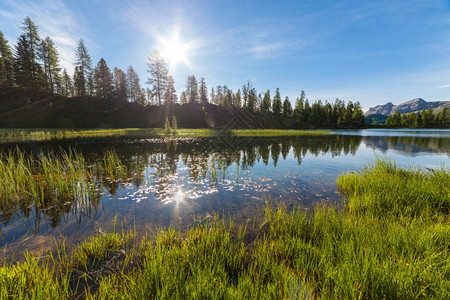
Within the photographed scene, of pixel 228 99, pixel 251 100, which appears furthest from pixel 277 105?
pixel 228 99

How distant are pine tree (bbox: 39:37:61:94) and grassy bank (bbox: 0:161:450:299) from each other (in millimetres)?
90472

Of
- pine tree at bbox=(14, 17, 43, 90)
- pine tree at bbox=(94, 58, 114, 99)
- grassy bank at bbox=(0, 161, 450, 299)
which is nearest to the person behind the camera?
grassy bank at bbox=(0, 161, 450, 299)

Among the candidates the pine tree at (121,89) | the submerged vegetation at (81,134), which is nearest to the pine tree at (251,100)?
the submerged vegetation at (81,134)

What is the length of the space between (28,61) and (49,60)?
6.82 m

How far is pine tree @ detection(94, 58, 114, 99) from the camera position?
73312 millimetres

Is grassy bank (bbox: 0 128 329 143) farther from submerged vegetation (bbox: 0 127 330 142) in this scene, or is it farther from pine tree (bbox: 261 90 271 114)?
pine tree (bbox: 261 90 271 114)

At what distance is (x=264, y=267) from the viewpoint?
3332mm

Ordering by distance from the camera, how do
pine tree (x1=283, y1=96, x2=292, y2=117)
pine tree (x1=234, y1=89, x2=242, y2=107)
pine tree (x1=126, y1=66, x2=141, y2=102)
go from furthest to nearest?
pine tree (x1=234, y1=89, x2=242, y2=107) < pine tree (x1=283, y1=96, x2=292, y2=117) < pine tree (x1=126, y1=66, x2=141, y2=102)

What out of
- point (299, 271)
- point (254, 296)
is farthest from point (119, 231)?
point (299, 271)

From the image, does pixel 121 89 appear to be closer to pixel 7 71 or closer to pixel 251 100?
pixel 7 71

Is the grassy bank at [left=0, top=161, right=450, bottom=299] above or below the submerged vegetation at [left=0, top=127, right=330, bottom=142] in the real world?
below

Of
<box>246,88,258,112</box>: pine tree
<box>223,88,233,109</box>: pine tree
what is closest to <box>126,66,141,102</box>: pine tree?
<box>223,88,233,109</box>: pine tree

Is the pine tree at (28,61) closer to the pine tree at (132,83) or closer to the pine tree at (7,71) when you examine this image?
the pine tree at (7,71)

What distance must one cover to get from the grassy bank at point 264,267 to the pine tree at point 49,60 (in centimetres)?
9047
